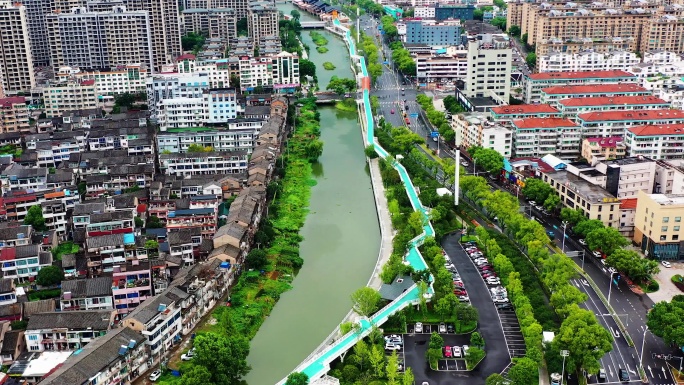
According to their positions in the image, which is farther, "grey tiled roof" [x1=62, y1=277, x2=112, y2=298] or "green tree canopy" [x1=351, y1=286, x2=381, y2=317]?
"grey tiled roof" [x1=62, y1=277, x2=112, y2=298]

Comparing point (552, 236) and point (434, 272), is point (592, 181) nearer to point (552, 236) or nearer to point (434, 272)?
point (552, 236)

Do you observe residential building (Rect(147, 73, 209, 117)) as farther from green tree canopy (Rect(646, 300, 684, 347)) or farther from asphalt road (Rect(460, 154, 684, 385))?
green tree canopy (Rect(646, 300, 684, 347))

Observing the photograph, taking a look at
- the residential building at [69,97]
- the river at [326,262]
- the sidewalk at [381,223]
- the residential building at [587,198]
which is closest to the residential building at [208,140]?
the river at [326,262]

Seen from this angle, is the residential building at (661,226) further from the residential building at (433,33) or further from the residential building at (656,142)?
the residential building at (433,33)

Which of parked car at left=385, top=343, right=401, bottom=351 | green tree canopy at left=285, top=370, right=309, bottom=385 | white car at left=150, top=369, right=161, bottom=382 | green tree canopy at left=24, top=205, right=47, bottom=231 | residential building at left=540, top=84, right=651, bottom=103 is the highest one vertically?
residential building at left=540, top=84, right=651, bottom=103

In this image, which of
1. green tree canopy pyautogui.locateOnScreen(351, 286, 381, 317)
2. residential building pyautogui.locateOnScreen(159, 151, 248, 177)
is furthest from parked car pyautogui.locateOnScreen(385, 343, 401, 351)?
residential building pyautogui.locateOnScreen(159, 151, 248, 177)

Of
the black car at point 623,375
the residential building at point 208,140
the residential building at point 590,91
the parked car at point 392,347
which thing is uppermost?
the residential building at point 590,91

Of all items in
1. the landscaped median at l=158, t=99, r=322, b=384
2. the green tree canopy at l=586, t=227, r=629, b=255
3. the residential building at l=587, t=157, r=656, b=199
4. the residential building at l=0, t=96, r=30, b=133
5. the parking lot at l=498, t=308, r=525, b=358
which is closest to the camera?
the landscaped median at l=158, t=99, r=322, b=384
